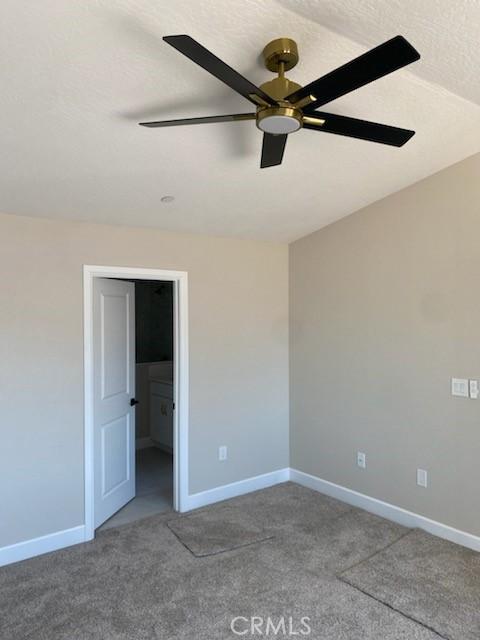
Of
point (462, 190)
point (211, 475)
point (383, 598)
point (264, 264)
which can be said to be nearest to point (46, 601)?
point (211, 475)

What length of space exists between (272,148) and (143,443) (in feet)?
15.3

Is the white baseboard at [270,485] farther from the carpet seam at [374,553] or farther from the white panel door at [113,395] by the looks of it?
the white panel door at [113,395]

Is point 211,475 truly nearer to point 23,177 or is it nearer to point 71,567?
point 71,567

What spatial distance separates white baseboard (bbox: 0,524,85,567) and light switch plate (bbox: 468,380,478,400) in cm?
294

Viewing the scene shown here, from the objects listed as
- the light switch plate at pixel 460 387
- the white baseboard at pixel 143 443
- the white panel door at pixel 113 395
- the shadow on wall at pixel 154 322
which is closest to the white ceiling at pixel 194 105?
the white panel door at pixel 113 395

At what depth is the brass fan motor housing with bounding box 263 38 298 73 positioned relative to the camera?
1761 millimetres

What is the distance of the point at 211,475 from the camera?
3.93 m

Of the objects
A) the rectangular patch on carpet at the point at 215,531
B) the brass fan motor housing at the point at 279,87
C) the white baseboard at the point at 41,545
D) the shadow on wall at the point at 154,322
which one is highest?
the brass fan motor housing at the point at 279,87

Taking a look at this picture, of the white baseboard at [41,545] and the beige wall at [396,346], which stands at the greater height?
the beige wall at [396,346]

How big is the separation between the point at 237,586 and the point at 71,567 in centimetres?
111

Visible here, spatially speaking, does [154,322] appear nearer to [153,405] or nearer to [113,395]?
[153,405]

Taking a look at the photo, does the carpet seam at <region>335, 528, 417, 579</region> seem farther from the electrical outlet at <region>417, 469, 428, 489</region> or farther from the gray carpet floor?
the electrical outlet at <region>417, 469, 428, 489</region>

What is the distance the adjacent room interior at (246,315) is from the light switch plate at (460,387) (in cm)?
2

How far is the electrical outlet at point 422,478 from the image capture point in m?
3.32
